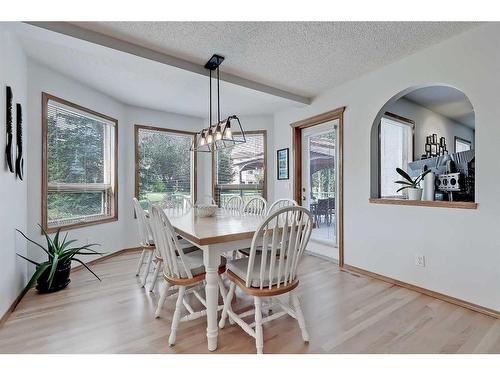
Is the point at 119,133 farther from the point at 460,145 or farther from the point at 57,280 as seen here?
the point at 460,145

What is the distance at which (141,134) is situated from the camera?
402 cm

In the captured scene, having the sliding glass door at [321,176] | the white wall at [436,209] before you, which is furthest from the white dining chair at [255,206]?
the white wall at [436,209]

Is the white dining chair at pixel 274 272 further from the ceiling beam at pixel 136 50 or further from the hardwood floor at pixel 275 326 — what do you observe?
the ceiling beam at pixel 136 50

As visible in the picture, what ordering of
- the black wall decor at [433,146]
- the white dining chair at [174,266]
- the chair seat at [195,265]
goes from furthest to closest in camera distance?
the black wall decor at [433,146] → the chair seat at [195,265] → the white dining chair at [174,266]

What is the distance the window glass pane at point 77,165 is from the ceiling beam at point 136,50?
123 centimetres

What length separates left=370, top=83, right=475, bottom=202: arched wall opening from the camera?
94.3 inches

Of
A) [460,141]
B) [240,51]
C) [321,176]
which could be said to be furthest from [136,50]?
[460,141]

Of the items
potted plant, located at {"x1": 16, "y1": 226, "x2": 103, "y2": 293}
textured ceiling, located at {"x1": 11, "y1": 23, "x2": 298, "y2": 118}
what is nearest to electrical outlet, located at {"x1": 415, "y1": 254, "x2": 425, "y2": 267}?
textured ceiling, located at {"x1": 11, "y1": 23, "x2": 298, "y2": 118}

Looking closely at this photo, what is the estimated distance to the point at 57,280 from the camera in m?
2.43

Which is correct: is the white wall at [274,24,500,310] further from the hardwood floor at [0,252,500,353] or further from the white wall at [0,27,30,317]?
the white wall at [0,27,30,317]

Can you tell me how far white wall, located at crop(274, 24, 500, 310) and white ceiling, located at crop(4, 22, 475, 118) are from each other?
17 centimetres

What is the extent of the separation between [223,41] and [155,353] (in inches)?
94.7

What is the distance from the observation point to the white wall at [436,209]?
77.4 inches

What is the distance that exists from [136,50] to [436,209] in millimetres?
3070
